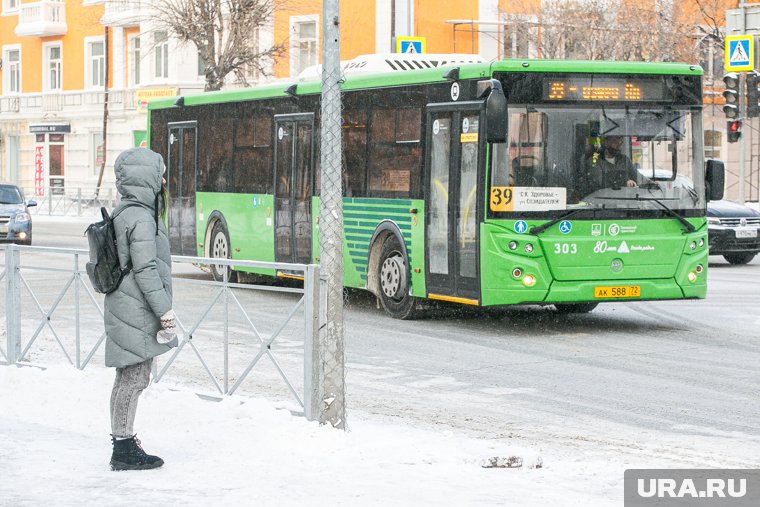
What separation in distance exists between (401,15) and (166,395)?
111ft

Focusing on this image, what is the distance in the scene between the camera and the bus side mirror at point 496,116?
47.2 ft

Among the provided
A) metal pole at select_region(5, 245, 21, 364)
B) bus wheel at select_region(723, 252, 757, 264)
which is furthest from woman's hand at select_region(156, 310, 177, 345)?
bus wheel at select_region(723, 252, 757, 264)

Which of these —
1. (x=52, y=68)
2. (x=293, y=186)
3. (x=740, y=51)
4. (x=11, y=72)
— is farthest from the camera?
(x=11, y=72)

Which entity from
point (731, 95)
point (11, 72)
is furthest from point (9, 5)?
point (731, 95)

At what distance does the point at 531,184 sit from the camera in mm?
14758

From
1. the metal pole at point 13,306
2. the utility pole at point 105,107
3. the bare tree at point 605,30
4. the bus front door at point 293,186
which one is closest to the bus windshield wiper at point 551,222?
the bus front door at point 293,186

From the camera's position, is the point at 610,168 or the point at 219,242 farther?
the point at 219,242

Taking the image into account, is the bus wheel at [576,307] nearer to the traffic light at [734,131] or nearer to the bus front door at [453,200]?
the bus front door at [453,200]

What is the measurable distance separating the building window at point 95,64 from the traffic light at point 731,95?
3136cm

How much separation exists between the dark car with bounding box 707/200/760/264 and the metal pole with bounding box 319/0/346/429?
17162mm

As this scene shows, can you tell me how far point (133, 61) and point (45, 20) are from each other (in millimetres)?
6659

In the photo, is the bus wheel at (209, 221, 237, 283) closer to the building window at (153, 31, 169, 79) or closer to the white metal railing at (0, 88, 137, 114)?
the building window at (153, 31, 169, 79)

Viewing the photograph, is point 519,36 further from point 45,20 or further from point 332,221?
point 332,221

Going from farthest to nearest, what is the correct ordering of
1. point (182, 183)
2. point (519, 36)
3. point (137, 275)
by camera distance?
point (519, 36) → point (182, 183) → point (137, 275)
